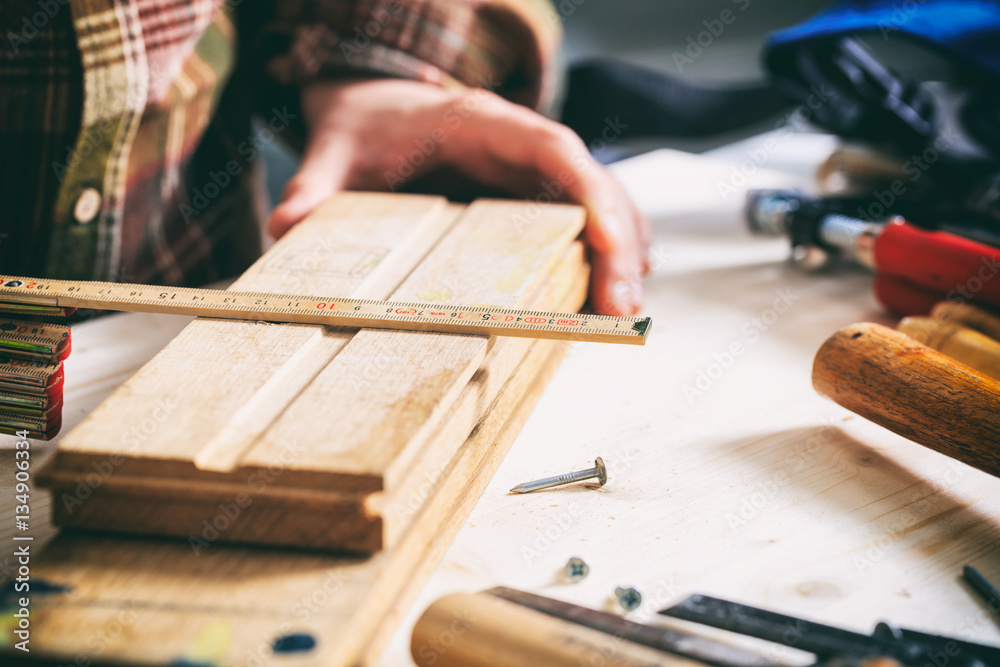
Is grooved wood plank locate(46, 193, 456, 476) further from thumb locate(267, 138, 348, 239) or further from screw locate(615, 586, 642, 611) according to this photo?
screw locate(615, 586, 642, 611)

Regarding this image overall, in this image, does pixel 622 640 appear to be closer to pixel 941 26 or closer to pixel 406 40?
pixel 406 40

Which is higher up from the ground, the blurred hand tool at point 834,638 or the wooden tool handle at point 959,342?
the wooden tool handle at point 959,342

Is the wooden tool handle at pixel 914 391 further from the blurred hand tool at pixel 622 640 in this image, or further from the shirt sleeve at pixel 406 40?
the shirt sleeve at pixel 406 40

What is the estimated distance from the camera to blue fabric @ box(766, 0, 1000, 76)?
4.38 feet

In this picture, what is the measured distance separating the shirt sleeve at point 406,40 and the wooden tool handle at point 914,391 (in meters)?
0.90

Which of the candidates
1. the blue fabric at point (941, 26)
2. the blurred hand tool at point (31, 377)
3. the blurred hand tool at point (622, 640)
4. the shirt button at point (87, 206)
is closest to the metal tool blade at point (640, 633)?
the blurred hand tool at point (622, 640)

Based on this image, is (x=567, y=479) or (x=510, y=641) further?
(x=567, y=479)

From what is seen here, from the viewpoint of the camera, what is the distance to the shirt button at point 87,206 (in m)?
1.19

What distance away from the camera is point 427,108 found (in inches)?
52.1

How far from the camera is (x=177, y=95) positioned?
1296 millimetres

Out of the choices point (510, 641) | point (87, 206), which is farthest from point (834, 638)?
point (87, 206)

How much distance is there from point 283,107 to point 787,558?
4.31 feet

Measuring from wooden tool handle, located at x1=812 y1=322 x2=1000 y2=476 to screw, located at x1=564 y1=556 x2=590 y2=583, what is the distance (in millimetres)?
367

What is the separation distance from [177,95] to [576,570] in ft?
3.41
